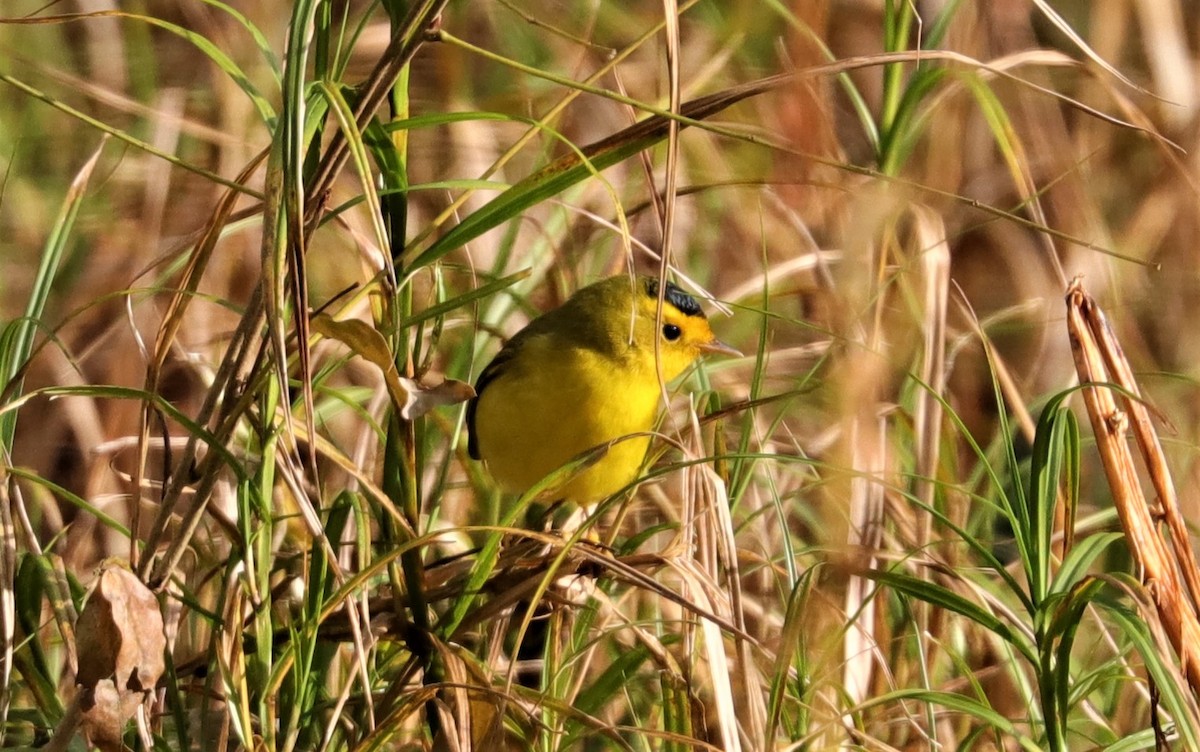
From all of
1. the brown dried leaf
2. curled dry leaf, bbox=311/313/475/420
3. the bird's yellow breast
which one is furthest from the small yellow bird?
the brown dried leaf

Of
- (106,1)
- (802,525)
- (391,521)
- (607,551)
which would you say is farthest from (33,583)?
(106,1)

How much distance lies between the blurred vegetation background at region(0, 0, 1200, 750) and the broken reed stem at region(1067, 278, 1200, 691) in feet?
0.13

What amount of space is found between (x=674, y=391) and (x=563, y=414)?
257 millimetres

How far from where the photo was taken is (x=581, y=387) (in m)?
2.80

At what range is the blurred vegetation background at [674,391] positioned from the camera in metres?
1.68

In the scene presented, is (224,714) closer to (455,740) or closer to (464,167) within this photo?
(455,740)

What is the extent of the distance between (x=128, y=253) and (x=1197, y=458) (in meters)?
2.66

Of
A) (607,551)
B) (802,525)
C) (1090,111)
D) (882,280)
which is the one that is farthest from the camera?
(802,525)

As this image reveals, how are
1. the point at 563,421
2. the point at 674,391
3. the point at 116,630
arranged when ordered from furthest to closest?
the point at 674,391 < the point at 563,421 < the point at 116,630

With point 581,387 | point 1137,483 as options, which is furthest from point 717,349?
point 1137,483

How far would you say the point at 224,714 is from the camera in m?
1.93

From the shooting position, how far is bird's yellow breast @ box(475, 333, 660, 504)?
107 inches

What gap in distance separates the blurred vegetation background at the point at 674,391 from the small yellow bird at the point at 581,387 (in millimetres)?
98

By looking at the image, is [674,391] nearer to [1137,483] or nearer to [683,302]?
[683,302]
